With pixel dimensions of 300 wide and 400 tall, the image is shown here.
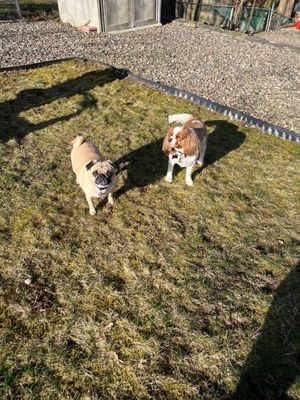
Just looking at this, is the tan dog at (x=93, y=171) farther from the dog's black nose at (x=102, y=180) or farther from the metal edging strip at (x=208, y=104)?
the metal edging strip at (x=208, y=104)

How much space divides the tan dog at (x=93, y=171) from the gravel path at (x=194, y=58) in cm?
520

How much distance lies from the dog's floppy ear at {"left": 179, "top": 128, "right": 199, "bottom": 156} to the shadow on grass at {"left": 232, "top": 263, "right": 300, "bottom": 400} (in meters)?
2.31

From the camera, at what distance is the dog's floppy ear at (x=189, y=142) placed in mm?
4453

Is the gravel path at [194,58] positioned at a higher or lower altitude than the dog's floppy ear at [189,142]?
lower

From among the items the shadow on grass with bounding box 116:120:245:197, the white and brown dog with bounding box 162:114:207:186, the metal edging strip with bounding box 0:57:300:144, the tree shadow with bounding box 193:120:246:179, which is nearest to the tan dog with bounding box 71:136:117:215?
the shadow on grass with bounding box 116:120:245:197

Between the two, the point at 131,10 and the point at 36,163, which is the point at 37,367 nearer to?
the point at 36,163

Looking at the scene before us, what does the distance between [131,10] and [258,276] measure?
A: 1457 cm

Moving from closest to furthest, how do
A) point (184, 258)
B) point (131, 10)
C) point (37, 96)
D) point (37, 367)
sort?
point (37, 367) → point (184, 258) → point (37, 96) → point (131, 10)

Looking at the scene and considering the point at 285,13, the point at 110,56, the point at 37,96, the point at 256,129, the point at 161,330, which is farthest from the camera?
the point at 285,13

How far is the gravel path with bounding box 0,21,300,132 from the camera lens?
8941 millimetres

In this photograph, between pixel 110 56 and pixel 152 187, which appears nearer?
pixel 152 187

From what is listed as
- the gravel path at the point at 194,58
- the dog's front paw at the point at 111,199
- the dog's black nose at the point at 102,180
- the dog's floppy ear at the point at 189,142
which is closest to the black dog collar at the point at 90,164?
the dog's black nose at the point at 102,180

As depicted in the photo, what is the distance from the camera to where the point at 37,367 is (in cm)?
315

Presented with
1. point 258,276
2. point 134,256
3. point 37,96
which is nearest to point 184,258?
point 134,256
